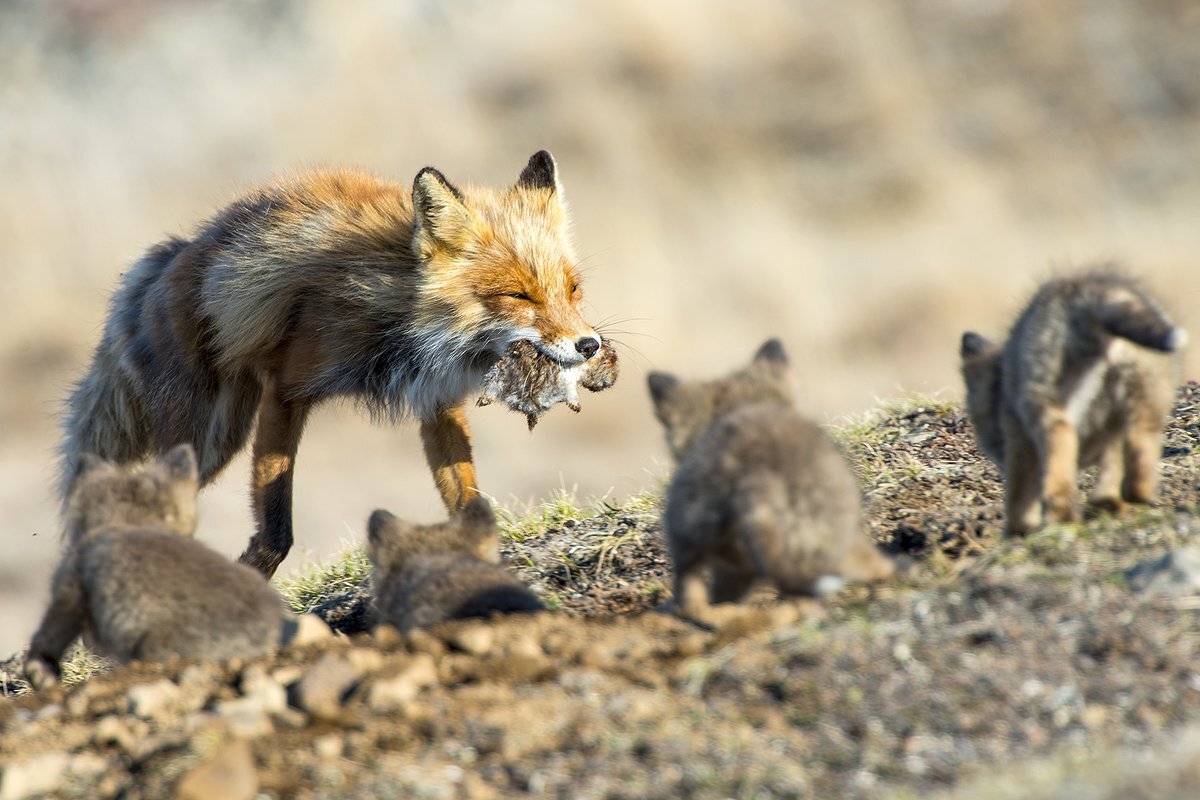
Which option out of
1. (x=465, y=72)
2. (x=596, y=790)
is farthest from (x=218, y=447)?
(x=465, y=72)

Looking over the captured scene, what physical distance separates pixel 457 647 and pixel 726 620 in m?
0.80

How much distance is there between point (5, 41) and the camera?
39.7m

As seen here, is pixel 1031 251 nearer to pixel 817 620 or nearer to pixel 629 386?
pixel 629 386

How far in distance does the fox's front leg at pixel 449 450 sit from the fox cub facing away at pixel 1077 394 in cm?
340

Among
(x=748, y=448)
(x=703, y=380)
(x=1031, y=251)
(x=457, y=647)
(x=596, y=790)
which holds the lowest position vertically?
(x=596, y=790)

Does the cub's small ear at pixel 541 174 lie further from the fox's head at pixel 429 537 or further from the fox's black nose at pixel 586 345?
the fox's head at pixel 429 537

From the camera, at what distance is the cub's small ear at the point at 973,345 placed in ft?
17.1

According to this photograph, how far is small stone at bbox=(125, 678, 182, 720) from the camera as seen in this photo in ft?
12.8

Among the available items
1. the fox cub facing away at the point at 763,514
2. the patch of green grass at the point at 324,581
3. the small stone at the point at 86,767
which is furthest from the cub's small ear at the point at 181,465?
the fox cub facing away at the point at 763,514

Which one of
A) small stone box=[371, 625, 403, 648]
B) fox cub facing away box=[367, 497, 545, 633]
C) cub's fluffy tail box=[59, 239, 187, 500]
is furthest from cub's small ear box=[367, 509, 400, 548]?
cub's fluffy tail box=[59, 239, 187, 500]

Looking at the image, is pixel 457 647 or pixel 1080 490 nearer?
pixel 457 647

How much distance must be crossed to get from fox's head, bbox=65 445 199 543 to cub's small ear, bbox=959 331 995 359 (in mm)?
3026

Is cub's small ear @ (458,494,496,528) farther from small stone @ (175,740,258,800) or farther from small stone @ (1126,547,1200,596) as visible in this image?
small stone @ (1126,547,1200,596)

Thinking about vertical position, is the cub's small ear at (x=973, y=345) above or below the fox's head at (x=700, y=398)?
above
